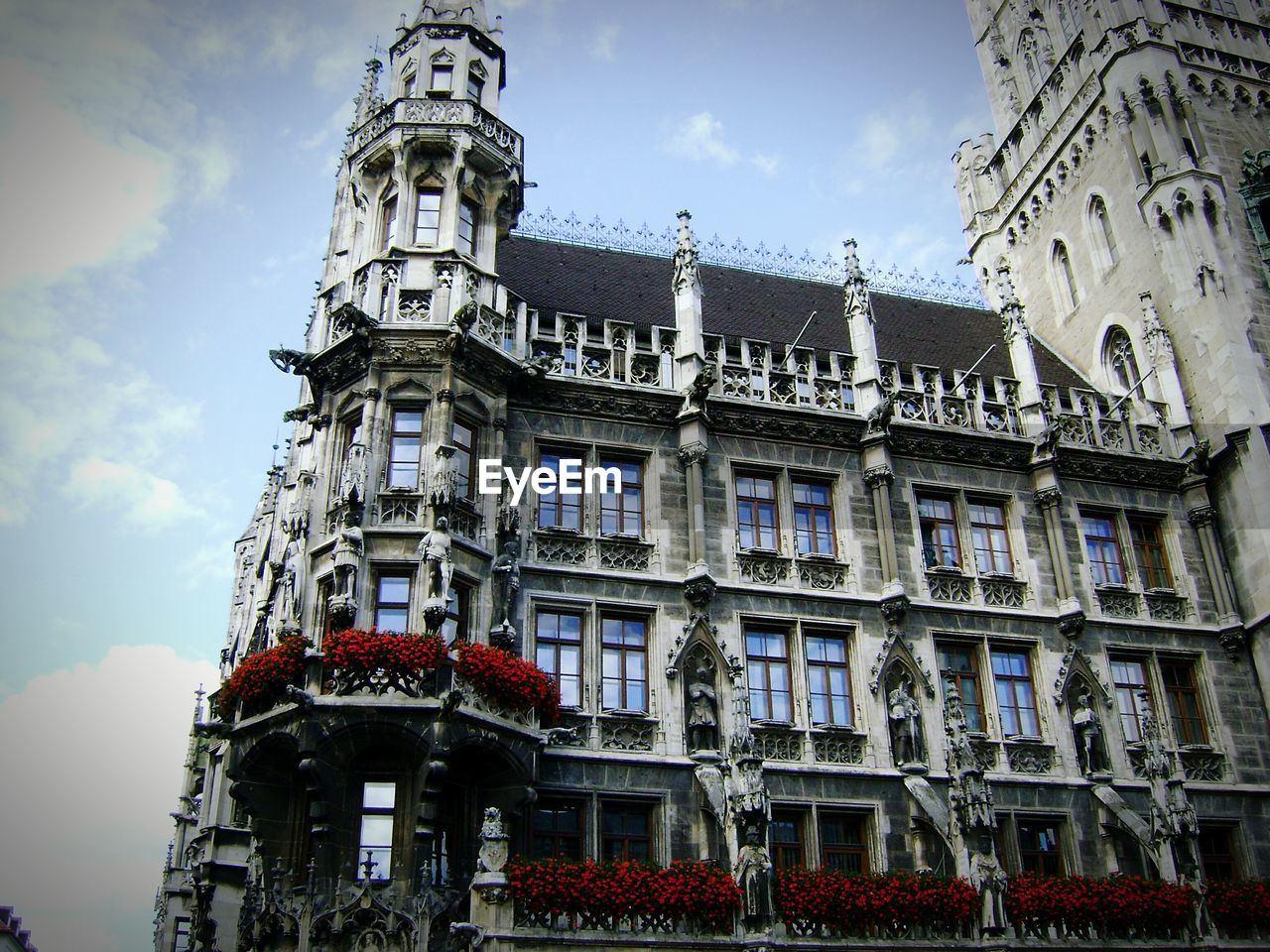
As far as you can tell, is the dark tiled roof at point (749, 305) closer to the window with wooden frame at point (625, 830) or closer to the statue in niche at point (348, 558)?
the statue in niche at point (348, 558)

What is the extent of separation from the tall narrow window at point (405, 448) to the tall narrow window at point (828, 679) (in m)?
7.81

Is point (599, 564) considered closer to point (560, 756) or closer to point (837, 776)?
point (560, 756)

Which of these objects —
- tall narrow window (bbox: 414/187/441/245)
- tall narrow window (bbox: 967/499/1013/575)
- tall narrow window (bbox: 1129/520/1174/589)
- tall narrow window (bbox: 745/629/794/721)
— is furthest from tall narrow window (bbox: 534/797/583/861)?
tall narrow window (bbox: 1129/520/1174/589)

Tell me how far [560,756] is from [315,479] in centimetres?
645

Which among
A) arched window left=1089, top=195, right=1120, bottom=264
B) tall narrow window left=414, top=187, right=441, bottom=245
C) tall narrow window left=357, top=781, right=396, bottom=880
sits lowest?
tall narrow window left=357, top=781, right=396, bottom=880

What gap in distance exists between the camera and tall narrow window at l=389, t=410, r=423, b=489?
829 inches

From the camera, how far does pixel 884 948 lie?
19.3m

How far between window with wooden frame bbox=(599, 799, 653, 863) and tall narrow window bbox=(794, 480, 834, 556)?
6.04 meters

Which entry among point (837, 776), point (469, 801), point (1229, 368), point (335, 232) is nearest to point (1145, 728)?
point (837, 776)

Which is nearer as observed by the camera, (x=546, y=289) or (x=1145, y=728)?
(x=1145, y=728)

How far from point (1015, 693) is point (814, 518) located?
5070 mm

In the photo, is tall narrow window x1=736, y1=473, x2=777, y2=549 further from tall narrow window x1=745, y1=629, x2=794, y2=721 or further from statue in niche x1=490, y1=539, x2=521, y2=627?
statue in niche x1=490, y1=539, x2=521, y2=627

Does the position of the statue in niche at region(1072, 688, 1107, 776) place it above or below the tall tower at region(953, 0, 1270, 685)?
below

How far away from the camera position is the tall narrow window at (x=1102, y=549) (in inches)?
1011
